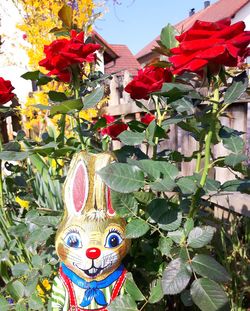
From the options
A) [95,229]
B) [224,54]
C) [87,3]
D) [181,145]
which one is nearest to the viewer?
[224,54]

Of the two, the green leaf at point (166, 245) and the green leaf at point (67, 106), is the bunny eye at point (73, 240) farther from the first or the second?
the green leaf at point (67, 106)

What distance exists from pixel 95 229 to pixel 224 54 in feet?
1.79

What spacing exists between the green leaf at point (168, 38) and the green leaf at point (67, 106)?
1.10ft

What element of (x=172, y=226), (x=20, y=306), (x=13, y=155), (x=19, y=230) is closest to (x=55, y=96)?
(x=13, y=155)

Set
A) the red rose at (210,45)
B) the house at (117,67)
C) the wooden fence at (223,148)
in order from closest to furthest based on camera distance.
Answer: the red rose at (210,45), the wooden fence at (223,148), the house at (117,67)

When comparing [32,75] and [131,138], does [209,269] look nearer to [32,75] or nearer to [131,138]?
[131,138]

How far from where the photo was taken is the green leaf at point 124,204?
103 centimetres

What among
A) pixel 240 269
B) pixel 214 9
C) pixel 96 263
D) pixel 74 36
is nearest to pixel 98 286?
pixel 96 263

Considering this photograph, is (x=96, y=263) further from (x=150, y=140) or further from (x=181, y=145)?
(x=181, y=145)

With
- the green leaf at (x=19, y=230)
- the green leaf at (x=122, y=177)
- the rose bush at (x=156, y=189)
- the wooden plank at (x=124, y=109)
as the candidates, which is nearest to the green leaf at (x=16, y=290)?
the rose bush at (x=156, y=189)

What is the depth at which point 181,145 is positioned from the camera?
2771 mm

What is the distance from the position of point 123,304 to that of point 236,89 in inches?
24.7

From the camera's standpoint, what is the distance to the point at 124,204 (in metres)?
1.04

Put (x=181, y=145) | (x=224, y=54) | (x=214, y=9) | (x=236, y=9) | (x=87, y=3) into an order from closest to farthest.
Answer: (x=224, y=54)
(x=181, y=145)
(x=87, y=3)
(x=236, y=9)
(x=214, y=9)
